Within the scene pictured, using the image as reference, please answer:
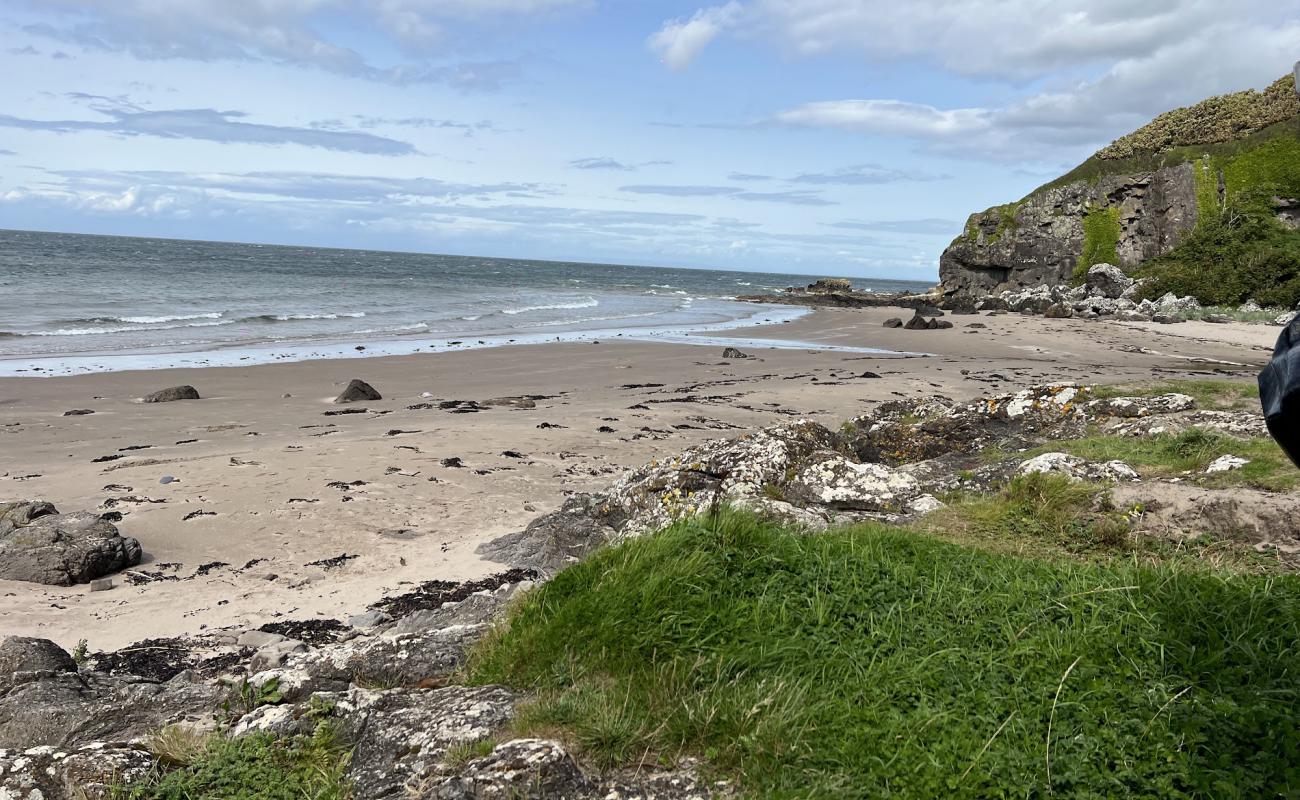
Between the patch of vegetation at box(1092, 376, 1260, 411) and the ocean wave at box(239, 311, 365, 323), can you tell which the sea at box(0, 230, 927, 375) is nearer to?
the ocean wave at box(239, 311, 365, 323)

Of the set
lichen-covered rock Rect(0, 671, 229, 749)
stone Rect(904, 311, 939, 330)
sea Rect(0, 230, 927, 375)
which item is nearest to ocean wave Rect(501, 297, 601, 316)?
sea Rect(0, 230, 927, 375)

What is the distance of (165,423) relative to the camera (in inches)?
539

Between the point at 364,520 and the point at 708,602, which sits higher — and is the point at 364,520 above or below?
below

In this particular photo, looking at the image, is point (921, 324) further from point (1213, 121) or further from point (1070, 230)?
point (1213, 121)

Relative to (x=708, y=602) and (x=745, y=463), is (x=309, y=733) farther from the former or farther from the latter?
(x=745, y=463)

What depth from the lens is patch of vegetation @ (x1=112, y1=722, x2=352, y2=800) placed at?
3020mm

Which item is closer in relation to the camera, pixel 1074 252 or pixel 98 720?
pixel 98 720

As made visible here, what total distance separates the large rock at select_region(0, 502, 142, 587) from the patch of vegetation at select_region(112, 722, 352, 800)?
4273mm

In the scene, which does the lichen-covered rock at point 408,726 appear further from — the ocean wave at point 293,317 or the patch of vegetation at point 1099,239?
the patch of vegetation at point 1099,239

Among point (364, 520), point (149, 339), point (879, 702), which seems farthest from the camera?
point (149, 339)

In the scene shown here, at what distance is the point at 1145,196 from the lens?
44.8m

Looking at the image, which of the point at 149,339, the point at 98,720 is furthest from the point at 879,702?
the point at 149,339

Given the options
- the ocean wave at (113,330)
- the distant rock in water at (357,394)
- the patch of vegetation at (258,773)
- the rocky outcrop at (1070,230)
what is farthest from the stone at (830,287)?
the patch of vegetation at (258,773)

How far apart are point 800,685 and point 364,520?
5861mm
